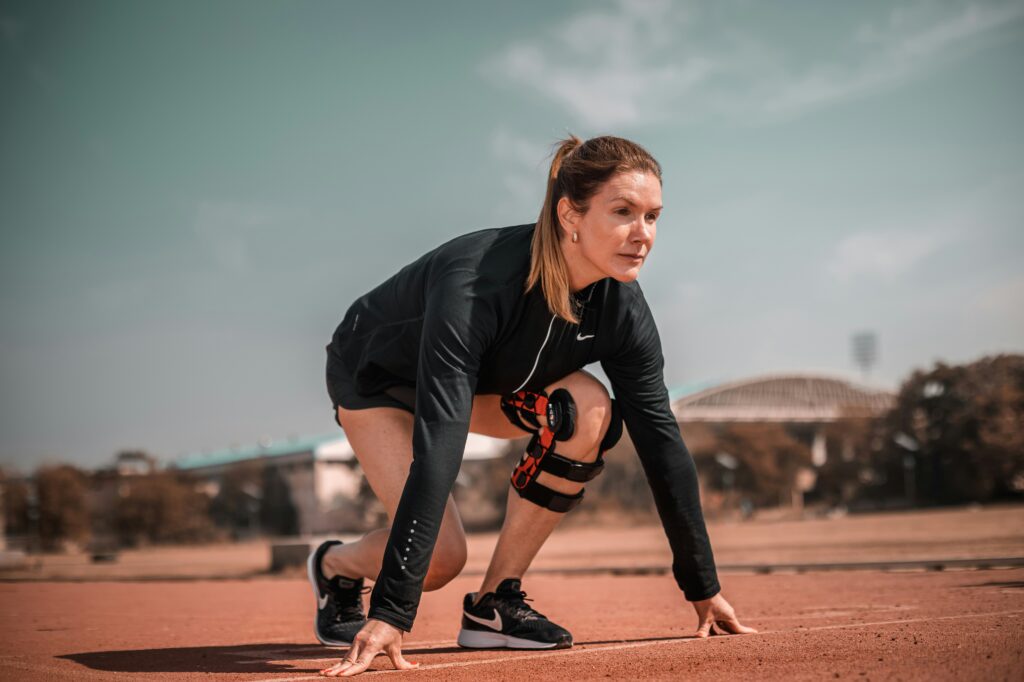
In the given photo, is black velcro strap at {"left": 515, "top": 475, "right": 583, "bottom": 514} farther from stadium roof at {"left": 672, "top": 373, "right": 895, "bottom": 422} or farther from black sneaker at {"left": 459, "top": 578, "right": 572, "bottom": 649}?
stadium roof at {"left": 672, "top": 373, "right": 895, "bottom": 422}

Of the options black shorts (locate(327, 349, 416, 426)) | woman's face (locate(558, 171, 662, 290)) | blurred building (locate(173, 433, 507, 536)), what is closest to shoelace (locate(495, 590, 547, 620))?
black shorts (locate(327, 349, 416, 426))

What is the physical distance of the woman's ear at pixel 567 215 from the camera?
144 inches

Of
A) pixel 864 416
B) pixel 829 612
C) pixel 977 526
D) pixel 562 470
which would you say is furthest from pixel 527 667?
pixel 864 416

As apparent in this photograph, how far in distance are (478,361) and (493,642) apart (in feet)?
4.30

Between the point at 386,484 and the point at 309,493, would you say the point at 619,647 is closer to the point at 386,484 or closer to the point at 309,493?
the point at 386,484

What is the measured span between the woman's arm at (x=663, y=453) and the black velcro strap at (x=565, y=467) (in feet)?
0.77

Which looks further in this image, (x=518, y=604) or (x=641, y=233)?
(x=518, y=604)

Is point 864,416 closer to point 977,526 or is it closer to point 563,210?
point 977,526

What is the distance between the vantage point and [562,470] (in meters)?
4.06

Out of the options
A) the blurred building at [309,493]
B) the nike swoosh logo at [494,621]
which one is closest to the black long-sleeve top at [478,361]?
the nike swoosh logo at [494,621]

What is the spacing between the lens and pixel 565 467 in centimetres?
405

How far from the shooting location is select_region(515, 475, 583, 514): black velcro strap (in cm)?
411

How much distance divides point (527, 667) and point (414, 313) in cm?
135

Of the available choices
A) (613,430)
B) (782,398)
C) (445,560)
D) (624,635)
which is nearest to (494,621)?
(445,560)
